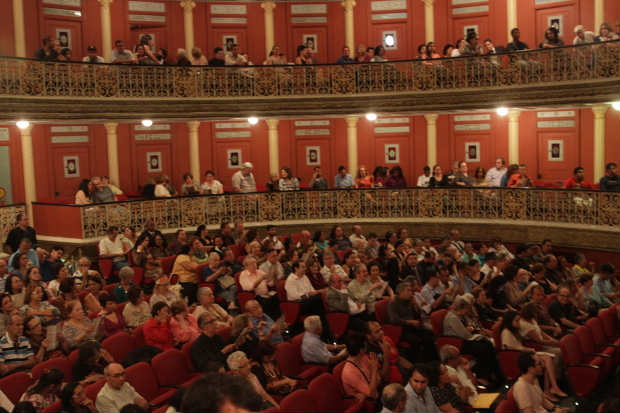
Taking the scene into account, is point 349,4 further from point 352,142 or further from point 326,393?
point 326,393

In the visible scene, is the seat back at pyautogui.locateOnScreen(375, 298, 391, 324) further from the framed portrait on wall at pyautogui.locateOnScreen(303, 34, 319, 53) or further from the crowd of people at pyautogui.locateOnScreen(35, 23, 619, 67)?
the framed portrait on wall at pyautogui.locateOnScreen(303, 34, 319, 53)

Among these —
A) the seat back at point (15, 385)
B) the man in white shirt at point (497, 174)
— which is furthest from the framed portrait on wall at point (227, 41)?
the seat back at point (15, 385)

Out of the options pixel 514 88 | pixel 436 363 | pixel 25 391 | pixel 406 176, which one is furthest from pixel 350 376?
pixel 406 176

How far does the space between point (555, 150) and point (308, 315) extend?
11.8m

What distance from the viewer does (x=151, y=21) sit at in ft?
69.7

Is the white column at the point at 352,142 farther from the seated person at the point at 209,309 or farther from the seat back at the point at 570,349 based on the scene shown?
the seat back at the point at 570,349

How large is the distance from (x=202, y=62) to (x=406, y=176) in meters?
7.07

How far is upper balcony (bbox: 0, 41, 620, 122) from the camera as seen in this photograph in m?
16.1

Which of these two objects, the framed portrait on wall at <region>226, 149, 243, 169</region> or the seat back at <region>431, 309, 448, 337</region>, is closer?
the seat back at <region>431, 309, 448, 337</region>

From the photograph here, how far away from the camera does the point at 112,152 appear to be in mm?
19562

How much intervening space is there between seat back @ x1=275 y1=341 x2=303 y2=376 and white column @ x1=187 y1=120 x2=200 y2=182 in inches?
513

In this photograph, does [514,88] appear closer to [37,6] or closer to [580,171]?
[580,171]

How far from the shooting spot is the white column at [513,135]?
19984 mm

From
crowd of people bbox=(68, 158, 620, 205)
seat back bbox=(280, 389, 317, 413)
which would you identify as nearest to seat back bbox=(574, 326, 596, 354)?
seat back bbox=(280, 389, 317, 413)
